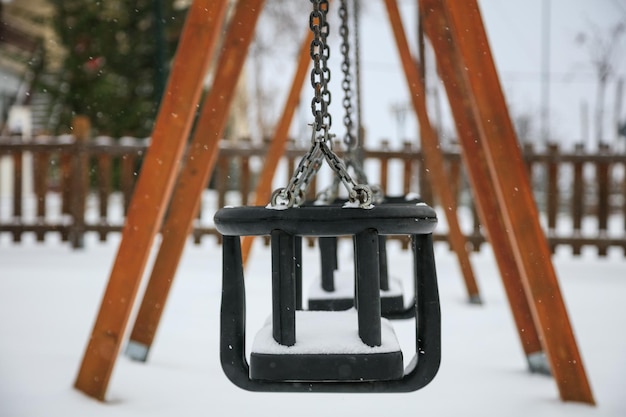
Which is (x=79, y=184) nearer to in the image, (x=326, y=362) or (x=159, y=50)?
(x=159, y=50)

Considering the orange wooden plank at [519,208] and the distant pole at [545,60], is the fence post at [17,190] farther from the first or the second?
the distant pole at [545,60]

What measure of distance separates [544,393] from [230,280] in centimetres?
127

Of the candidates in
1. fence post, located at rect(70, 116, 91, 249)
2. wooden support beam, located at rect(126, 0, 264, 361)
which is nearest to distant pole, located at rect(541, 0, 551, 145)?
fence post, located at rect(70, 116, 91, 249)

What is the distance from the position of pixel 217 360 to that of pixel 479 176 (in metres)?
1.33

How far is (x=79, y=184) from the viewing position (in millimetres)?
5559

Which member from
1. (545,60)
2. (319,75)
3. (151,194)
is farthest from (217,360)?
(545,60)

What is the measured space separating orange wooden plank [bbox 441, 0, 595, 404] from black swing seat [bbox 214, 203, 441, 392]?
24.7 inches

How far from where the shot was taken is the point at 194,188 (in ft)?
7.01

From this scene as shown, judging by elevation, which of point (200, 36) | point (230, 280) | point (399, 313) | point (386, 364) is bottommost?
point (399, 313)

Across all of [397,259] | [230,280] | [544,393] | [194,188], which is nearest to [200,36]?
[194,188]

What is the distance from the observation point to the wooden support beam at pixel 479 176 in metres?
2.04

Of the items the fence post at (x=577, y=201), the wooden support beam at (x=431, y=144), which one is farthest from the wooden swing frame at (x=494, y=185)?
the fence post at (x=577, y=201)

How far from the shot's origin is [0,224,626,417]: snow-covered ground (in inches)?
67.8

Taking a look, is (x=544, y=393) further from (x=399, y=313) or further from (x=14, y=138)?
(x=14, y=138)
